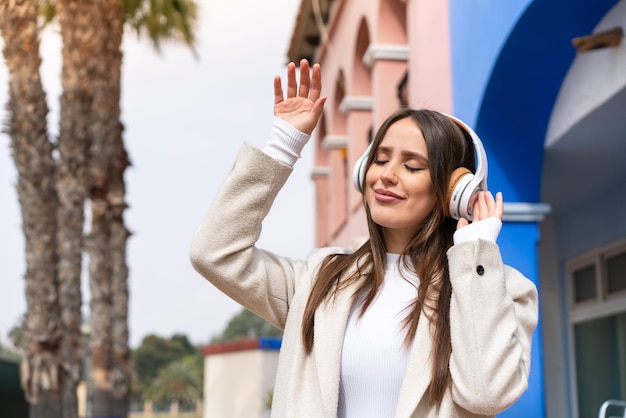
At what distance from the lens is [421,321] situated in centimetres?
212

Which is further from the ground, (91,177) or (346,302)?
(91,177)

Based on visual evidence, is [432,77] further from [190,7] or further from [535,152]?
[190,7]

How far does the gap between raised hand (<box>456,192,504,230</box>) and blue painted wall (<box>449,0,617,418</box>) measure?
317 centimetres

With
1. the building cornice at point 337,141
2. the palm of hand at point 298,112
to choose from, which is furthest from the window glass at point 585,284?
the palm of hand at point 298,112

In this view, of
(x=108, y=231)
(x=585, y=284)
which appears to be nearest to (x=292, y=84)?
(x=585, y=284)

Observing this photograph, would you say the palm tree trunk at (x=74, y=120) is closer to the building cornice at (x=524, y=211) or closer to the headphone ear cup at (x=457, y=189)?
the building cornice at (x=524, y=211)

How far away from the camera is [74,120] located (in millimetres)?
11055

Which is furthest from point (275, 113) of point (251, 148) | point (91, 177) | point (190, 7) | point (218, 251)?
point (190, 7)

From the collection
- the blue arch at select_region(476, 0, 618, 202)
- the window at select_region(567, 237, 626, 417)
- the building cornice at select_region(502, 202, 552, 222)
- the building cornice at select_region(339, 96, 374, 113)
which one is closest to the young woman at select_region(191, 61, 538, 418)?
the blue arch at select_region(476, 0, 618, 202)

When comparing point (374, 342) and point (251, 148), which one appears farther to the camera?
point (251, 148)

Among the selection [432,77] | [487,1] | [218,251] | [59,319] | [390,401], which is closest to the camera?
[390,401]

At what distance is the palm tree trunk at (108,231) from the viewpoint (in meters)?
11.4

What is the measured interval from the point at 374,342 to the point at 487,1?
13.5 feet

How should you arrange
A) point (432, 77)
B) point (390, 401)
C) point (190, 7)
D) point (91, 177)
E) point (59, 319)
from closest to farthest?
point (390, 401)
point (432, 77)
point (59, 319)
point (91, 177)
point (190, 7)
